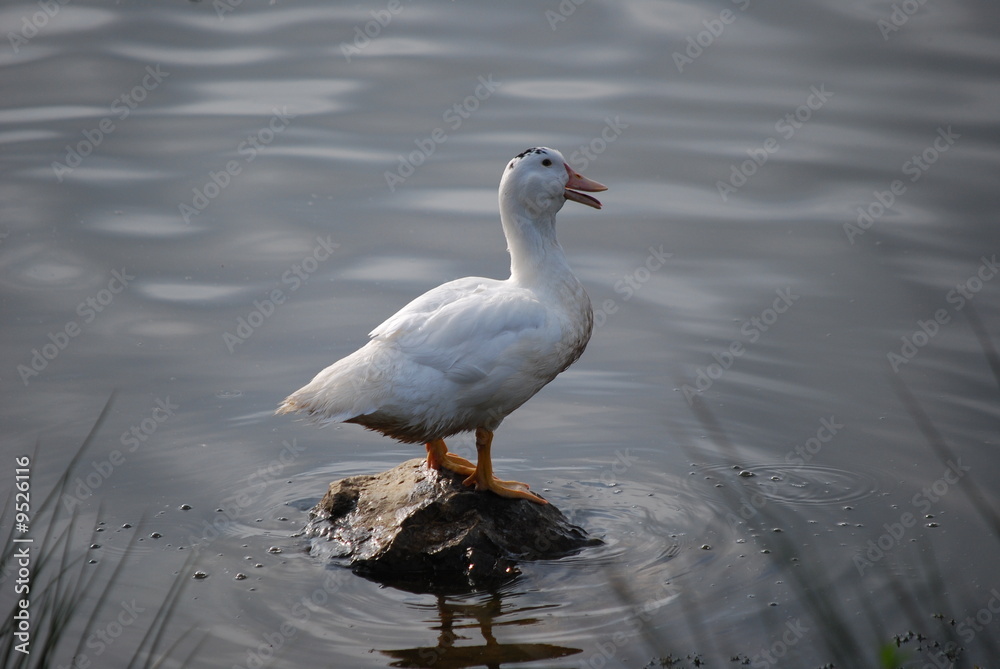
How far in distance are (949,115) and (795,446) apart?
5503 millimetres

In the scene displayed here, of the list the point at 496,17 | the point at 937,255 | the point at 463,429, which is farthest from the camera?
the point at 496,17

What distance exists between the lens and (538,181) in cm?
630

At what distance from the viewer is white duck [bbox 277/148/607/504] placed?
5652 mm

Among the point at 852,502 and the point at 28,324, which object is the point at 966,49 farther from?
the point at 28,324

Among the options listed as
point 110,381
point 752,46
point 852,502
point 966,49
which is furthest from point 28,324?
point 966,49

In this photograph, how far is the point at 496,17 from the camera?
42.4ft
